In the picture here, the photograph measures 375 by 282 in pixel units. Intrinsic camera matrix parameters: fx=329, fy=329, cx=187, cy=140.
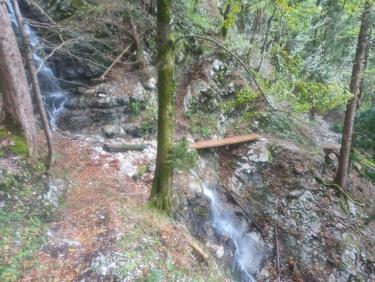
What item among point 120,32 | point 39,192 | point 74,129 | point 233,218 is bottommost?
point 233,218

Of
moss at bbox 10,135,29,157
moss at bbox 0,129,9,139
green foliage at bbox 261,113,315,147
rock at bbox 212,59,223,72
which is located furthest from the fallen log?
green foliage at bbox 261,113,315,147

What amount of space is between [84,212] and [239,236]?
4999 millimetres

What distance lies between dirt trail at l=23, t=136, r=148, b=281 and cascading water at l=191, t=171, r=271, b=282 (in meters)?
2.41

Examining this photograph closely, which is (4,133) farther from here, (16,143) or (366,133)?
(366,133)

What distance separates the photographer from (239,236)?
9812 mm

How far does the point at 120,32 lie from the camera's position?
1109cm

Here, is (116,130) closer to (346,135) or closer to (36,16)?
(36,16)

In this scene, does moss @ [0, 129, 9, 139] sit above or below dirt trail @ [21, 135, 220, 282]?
above

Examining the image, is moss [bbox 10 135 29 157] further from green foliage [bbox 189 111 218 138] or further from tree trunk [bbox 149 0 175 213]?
green foliage [bbox 189 111 218 138]

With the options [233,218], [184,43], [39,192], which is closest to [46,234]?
[39,192]

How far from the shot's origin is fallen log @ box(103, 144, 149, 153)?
9.34 m

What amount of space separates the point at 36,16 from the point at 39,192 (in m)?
7.49

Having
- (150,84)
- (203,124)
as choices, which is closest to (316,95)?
(203,124)

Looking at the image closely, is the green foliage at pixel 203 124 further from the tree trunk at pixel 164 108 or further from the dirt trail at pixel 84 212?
the tree trunk at pixel 164 108
